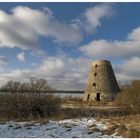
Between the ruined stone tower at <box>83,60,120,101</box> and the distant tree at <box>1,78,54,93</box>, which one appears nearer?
the distant tree at <box>1,78,54,93</box>

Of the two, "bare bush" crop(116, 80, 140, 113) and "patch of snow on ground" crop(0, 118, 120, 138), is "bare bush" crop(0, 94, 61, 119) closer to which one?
"patch of snow on ground" crop(0, 118, 120, 138)

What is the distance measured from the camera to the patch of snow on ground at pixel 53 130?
11.1 metres

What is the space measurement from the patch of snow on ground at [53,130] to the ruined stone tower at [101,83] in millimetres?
23579

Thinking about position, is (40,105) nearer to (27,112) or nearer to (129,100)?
(27,112)

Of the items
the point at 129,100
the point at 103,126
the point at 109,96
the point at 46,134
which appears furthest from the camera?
the point at 109,96

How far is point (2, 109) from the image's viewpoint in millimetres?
19422

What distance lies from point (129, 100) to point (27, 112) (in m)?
7.72

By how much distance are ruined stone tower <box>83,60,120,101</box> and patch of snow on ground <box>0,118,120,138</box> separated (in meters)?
23.6

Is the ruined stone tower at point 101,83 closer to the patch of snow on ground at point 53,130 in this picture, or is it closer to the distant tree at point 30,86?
the distant tree at point 30,86

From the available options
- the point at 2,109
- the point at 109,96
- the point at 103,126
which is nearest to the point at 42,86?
the point at 2,109

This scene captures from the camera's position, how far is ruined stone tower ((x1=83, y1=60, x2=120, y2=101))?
36844mm

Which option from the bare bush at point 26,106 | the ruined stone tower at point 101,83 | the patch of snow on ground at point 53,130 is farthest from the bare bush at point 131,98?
the ruined stone tower at point 101,83

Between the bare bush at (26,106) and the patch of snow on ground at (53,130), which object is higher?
the bare bush at (26,106)

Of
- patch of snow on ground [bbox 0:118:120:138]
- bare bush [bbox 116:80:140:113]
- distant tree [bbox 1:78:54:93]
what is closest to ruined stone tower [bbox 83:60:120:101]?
bare bush [bbox 116:80:140:113]
